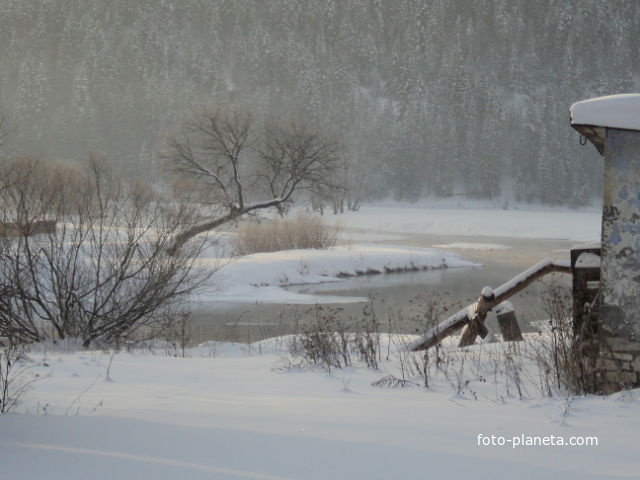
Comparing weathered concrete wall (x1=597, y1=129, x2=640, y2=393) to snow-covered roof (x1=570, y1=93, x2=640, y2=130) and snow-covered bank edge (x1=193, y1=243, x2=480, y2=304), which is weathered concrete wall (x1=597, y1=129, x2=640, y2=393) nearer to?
snow-covered roof (x1=570, y1=93, x2=640, y2=130)

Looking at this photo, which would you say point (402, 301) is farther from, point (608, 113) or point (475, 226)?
point (475, 226)

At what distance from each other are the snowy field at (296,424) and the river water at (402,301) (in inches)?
74.9

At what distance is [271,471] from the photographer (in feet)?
12.9

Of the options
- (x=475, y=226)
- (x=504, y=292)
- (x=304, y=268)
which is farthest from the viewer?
(x=475, y=226)

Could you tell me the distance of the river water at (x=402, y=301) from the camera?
14.8m

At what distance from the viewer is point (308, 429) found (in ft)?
15.7

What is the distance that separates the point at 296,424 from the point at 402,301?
50.7ft

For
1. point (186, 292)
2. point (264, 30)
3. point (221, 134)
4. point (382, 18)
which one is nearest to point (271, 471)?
point (186, 292)

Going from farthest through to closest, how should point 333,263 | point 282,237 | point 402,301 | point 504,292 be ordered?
point 282,237, point 333,263, point 402,301, point 504,292

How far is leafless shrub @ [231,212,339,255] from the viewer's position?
30.7 metres

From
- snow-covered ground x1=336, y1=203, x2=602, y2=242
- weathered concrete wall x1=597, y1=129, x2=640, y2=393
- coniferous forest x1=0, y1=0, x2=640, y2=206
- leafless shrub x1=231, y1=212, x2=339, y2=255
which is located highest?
coniferous forest x1=0, y1=0, x2=640, y2=206

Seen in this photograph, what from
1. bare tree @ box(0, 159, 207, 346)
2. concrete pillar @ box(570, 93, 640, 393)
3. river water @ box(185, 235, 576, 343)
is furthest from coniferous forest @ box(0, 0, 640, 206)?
concrete pillar @ box(570, 93, 640, 393)

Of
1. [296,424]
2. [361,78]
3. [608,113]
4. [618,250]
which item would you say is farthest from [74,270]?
[361,78]

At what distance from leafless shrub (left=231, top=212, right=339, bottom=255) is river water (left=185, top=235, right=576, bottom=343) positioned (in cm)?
491
